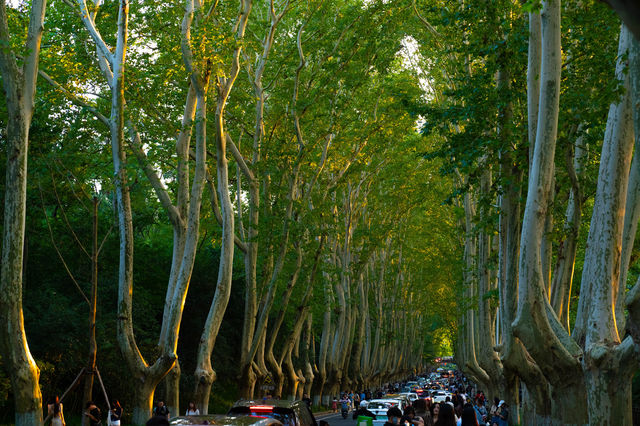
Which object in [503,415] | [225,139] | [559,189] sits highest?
[225,139]

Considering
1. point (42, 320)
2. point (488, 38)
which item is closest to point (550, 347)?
point (488, 38)

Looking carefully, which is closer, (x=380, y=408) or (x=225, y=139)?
(x=380, y=408)

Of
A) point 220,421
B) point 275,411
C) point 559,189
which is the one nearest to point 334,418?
point 559,189

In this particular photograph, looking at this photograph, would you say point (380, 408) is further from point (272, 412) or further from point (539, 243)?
point (272, 412)

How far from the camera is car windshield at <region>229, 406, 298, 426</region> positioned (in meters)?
10.4

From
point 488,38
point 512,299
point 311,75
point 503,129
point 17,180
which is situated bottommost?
point 512,299

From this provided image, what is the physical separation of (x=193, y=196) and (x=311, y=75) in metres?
9.25

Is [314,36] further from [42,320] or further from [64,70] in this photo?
[42,320]

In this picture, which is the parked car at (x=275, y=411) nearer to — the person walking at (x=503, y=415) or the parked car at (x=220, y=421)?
the parked car at (x=220, y=421)

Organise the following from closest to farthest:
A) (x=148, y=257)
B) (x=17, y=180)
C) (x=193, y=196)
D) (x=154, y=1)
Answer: (x=17, y=180) < (x=193, y=196) < (x=154, y=1) < (x=148, y=257)

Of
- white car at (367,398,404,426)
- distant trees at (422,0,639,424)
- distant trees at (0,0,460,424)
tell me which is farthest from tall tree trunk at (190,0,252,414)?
distant trees at (422,0,639,424)

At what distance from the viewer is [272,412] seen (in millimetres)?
10469

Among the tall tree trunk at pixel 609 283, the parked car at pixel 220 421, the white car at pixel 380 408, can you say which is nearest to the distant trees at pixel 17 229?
the parked car at pixel 220 421

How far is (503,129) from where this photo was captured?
15.5 metres
